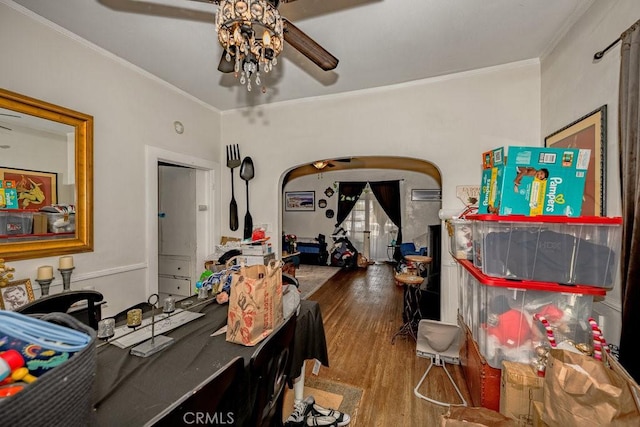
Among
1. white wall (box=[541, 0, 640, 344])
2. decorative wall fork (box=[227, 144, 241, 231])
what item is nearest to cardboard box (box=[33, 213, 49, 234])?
decorative wall fork (box=[227, 144, 241, 231])

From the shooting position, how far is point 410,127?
2822 mm

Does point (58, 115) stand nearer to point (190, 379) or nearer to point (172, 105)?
point (172, 105)

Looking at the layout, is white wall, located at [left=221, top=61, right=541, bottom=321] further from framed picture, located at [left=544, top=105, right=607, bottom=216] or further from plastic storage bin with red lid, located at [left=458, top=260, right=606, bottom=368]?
plastic storage bin with red lid, located at [left=458, top=260, right=606, bottom=368]

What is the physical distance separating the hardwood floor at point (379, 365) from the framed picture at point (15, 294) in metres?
2.14

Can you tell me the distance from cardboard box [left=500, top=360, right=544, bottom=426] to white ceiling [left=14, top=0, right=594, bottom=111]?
2.29 m

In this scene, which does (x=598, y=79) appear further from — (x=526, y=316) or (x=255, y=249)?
(x=255, y=249)

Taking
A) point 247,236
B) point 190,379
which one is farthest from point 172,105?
point 190,379

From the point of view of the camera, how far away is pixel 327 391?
6.96 feet

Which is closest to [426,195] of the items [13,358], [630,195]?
[630,195]

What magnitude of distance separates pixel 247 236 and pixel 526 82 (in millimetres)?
3411

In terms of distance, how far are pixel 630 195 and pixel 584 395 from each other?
0.97 meters

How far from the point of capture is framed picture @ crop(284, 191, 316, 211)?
8.11 metres

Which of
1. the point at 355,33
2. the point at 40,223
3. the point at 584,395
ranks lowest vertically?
the point at 584,395

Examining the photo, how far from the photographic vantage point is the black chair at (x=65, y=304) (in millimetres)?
1437
